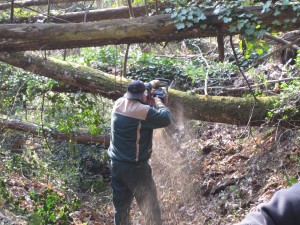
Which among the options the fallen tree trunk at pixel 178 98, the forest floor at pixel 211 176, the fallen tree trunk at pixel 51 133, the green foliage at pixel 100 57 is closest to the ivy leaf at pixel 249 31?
the fallen tree trunk at pixel 178 98

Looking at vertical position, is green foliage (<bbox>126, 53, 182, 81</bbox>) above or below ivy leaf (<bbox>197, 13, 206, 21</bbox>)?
below

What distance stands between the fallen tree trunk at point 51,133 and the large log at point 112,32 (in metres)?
3.33

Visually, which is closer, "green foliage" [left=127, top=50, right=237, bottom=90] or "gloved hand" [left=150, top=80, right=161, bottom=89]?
"gloved hand" [left=150, top=80, right=161, bottom=89]

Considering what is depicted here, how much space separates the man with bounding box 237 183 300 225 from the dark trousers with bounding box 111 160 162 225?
4.58 m

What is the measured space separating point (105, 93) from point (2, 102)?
2167mm

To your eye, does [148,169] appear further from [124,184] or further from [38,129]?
[38,129]

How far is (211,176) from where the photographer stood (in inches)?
304

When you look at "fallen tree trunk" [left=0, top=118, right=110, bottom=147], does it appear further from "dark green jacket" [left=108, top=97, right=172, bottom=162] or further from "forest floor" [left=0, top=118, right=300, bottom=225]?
"dark green jacket" [left=108, top=97, right=172, bottom=162]

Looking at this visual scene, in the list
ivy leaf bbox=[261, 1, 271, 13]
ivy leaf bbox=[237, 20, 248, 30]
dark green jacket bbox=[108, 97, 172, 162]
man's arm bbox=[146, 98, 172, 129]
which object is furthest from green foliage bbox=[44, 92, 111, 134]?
ivy leaf bbox=[261, 1, 271, 13]

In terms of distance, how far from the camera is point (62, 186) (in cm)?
740

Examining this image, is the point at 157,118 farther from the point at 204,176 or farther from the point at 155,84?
the point at 204,176

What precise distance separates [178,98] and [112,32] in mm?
2048

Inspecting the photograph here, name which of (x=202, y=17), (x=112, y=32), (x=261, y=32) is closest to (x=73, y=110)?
(x=112, y=32)

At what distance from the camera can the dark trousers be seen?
575 centimetres
